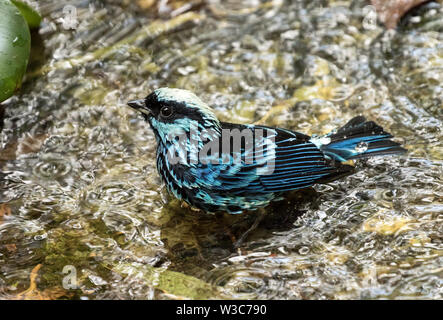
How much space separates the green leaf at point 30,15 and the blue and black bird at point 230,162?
7.01 feet

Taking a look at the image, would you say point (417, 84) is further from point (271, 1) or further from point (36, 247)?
point (36, 247)

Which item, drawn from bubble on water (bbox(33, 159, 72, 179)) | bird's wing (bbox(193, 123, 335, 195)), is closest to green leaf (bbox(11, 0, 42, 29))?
bubble on water (bbox(33, 159, 72, 179))

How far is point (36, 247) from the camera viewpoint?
4207mm

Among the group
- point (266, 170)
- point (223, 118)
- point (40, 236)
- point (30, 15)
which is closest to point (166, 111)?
point (266, 170)

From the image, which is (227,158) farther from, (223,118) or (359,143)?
(223,118)

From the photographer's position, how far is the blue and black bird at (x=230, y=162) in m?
4.34

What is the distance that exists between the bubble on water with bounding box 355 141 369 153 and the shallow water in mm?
183

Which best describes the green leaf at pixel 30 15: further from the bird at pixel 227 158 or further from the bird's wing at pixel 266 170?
the bird's wing at pixel 266 170

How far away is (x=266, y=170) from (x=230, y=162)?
0.85 feet

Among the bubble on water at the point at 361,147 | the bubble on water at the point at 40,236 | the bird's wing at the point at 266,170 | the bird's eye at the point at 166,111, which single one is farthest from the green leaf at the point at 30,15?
the bubble on water at the point at 361,147

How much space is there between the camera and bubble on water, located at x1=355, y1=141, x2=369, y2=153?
15.3 ft

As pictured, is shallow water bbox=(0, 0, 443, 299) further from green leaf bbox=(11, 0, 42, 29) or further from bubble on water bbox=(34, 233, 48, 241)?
green leaf bbox=(11, 0, 42, 29)
